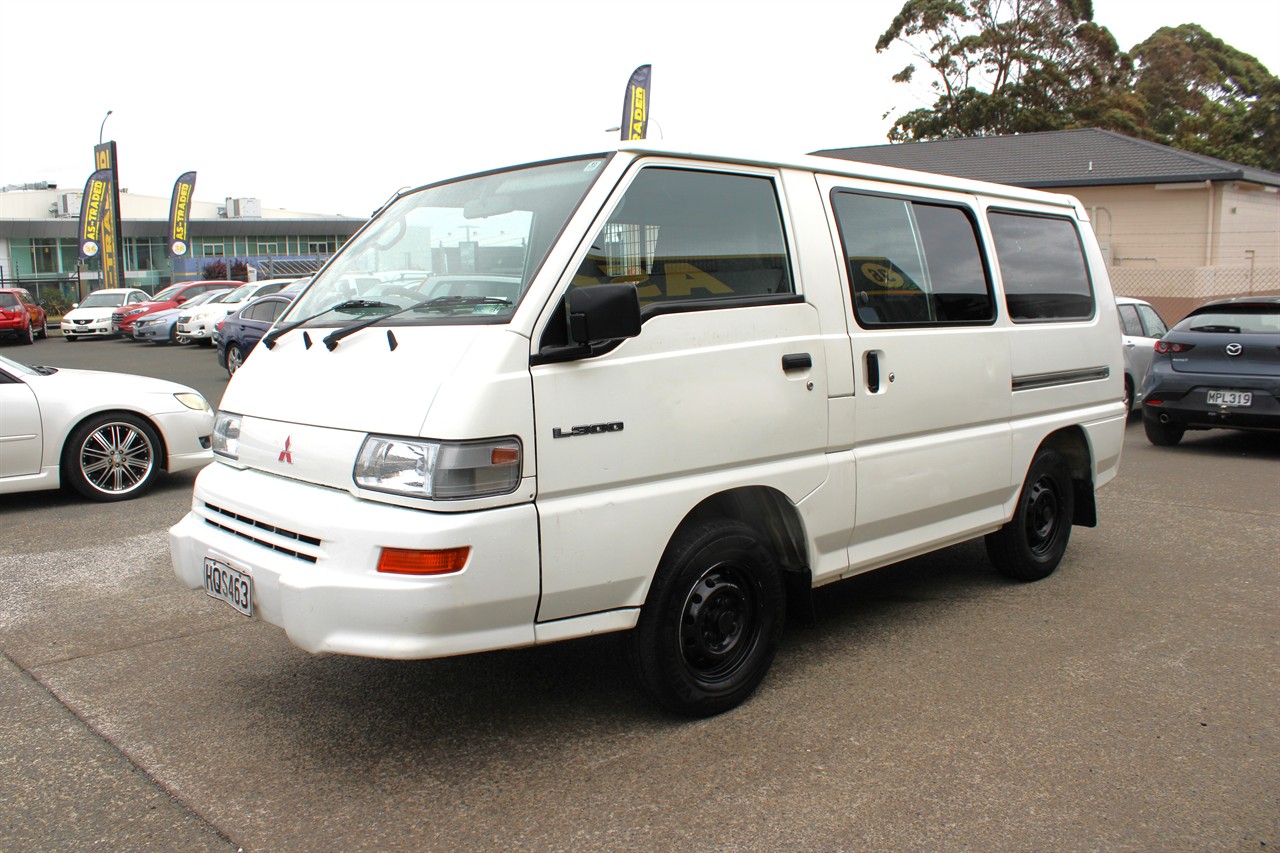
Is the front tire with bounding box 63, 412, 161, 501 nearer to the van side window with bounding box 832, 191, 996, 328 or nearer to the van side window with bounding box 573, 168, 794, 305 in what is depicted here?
the van side window with bounding box 573, 168, 794, 305

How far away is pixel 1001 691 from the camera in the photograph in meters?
4.21

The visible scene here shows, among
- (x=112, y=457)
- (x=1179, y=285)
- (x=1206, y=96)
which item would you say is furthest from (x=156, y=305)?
(x=1206, y=96)

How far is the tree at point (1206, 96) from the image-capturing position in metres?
44.5

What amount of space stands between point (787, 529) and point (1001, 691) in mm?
1048

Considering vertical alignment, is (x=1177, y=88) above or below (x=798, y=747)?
above

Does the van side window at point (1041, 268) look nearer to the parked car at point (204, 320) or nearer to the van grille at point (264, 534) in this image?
the van grille at point (264, 534)

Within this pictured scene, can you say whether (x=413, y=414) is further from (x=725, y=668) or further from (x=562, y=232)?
(x=725, y=668)

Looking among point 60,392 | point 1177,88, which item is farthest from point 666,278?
point 1177,88

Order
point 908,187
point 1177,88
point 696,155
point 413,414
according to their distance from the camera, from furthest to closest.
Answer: point 1177,88
point 908,187
point 696,155
point 413,414

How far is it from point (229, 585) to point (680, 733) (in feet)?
5.42

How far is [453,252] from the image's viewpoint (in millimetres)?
4020

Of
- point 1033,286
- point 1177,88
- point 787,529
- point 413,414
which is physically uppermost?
point 1177,88

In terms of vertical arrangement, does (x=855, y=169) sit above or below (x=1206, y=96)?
below

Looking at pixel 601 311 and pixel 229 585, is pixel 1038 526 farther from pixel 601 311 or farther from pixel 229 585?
pixel 229 585
